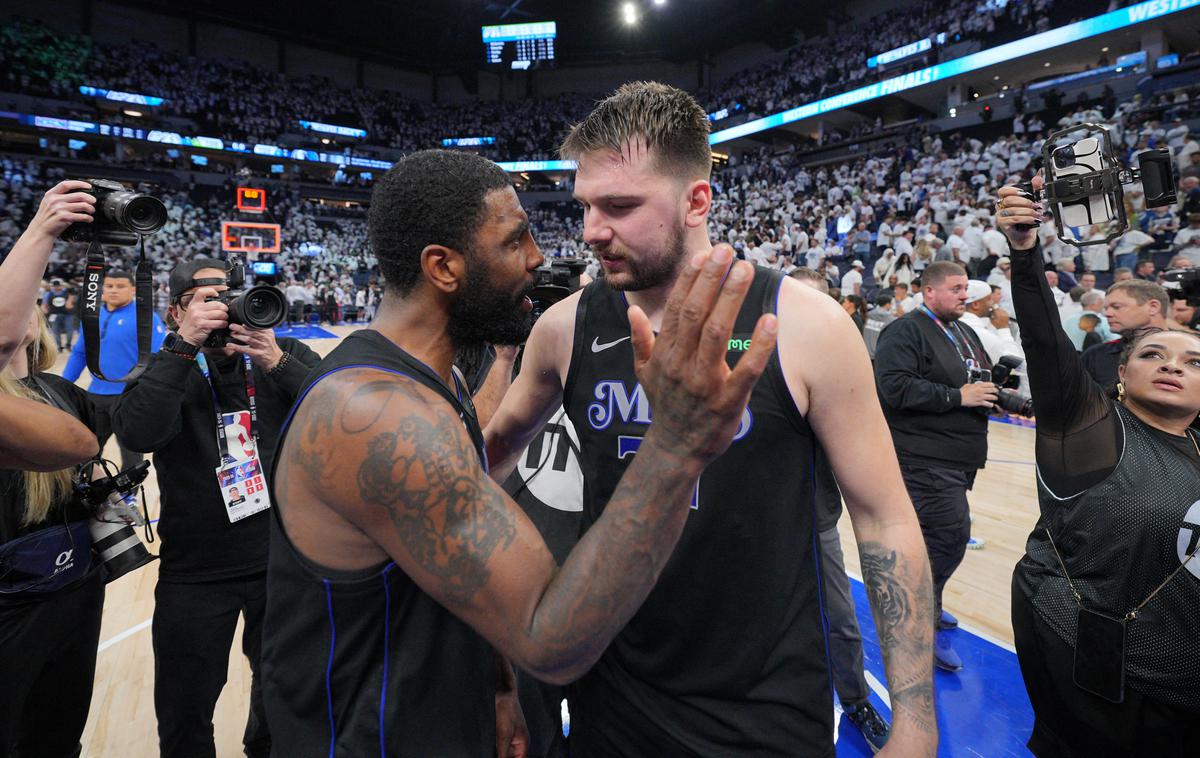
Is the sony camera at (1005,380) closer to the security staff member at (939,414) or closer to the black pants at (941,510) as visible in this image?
the security staff member at (939,414)

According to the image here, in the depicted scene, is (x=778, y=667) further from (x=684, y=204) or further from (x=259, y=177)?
(x=259, y=177)

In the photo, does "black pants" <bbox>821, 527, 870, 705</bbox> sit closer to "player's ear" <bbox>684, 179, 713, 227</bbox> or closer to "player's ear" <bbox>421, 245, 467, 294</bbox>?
"player's ear" <bbox>684, 179, 713, 227</bbox>

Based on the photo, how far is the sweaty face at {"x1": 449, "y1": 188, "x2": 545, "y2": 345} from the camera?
1354 millimetres

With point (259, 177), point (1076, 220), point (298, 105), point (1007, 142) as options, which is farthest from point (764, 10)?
point (1076, 220)

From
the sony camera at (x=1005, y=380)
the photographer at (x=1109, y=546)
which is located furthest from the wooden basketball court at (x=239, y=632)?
the sony camera at (x=1005, y=380)

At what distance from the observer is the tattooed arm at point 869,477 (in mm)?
1354

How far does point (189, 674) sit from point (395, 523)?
186cm

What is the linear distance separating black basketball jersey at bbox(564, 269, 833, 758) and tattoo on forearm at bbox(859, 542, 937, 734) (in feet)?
0.47

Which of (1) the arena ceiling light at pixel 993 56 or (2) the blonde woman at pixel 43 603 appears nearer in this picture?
(2) the blonde woman at pixel 43 603

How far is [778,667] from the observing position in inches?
55.1

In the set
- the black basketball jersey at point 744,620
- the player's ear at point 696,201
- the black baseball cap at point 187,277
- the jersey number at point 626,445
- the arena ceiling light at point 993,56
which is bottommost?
the black basketball jersey at point 744,620

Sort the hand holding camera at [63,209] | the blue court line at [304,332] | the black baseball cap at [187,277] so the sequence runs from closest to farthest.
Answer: the hand holding camera at [63,209] < the black baseball cap at [187,277] < the blue court line at [304,332]

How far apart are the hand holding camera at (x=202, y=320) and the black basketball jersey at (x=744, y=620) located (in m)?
1.83

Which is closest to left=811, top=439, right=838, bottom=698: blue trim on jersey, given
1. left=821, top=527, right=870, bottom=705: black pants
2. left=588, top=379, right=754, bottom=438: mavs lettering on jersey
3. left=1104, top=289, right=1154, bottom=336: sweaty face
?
left=588, top=379, right=754, bottom=438: mavs lettering on jersey
